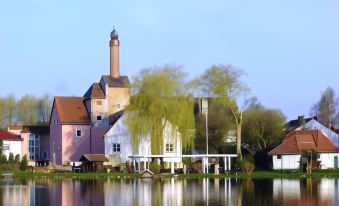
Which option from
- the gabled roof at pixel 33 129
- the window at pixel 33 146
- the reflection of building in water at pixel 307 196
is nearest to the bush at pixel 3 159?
the gabled roof at pixel 33 129

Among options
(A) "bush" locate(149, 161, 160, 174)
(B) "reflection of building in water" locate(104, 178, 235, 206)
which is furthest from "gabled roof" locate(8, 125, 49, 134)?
(B) "reflection of building in water" locate(104, 178, 235, 206)

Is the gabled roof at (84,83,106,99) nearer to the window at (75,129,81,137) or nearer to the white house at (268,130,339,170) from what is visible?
the window at (75,129,81,137)

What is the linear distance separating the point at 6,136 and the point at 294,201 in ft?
161

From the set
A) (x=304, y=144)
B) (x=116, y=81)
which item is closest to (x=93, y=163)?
(x=116, y=81)

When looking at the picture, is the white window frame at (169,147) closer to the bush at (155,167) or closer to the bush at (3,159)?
the bush at (155,167)

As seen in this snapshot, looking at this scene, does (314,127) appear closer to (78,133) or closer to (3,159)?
(78,133)

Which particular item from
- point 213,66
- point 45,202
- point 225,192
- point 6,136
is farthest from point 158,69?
point 45,202

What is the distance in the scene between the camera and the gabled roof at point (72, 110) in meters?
72.0

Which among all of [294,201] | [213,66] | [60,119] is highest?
[213,66]

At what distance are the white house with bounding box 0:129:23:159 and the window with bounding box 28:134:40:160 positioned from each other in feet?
14.5

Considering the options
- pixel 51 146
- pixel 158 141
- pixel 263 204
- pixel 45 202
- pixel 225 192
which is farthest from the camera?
pixel 51 146

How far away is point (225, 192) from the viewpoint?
34.4 metres

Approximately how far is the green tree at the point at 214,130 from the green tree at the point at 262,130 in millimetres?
2140

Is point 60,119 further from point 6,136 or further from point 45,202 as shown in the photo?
point 45,202
